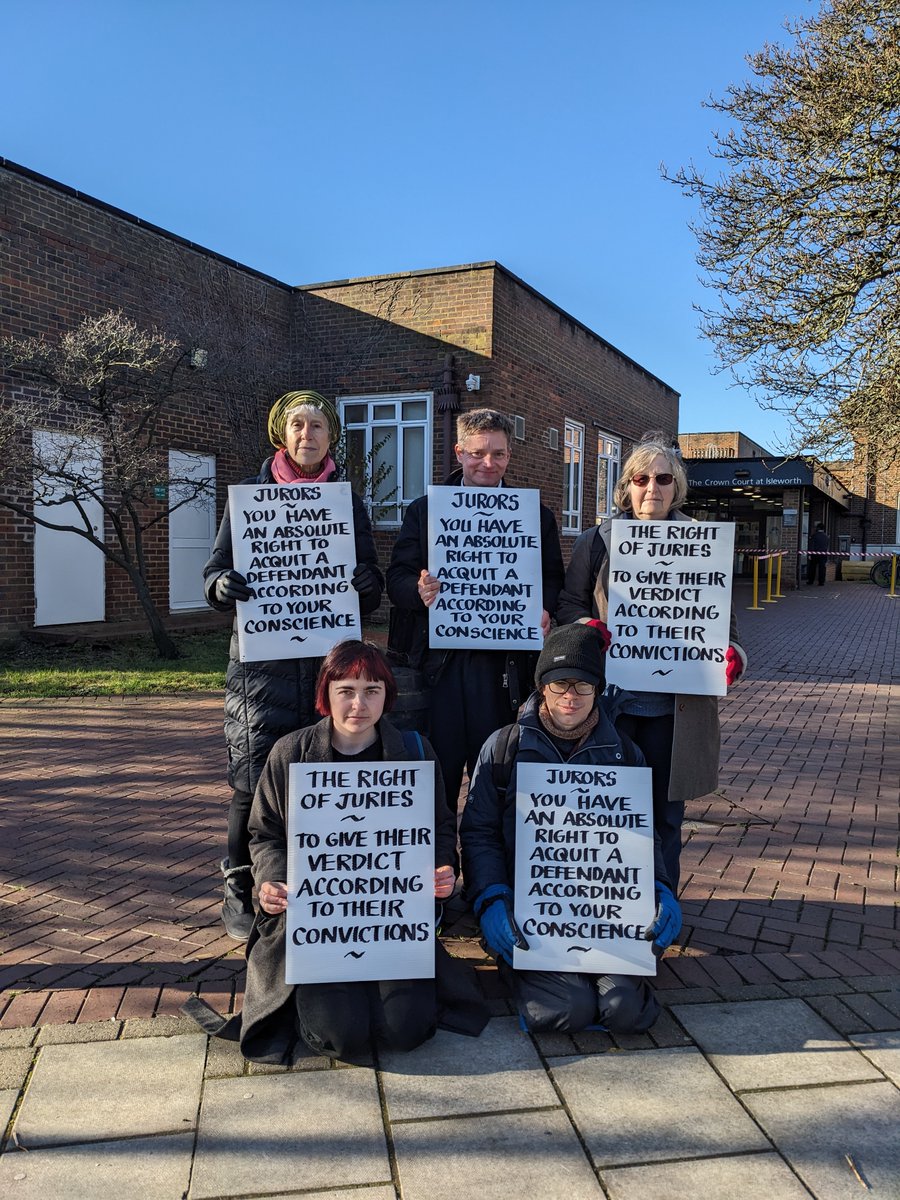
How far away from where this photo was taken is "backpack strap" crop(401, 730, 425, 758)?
2.98 metres

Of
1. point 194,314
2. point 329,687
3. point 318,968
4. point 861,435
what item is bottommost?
point 318,968

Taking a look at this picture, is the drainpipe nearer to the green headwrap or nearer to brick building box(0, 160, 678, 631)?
brick building box(0, 160, 678, 631)

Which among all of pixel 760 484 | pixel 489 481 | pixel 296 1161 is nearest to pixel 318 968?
pixel 296 1161

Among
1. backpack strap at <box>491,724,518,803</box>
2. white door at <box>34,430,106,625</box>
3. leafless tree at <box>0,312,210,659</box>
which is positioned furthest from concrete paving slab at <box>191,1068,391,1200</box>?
white door at <box>34,430,106,625</box>

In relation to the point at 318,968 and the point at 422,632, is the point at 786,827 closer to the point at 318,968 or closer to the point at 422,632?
the point at 422,632

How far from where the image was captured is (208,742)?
6.86 meters

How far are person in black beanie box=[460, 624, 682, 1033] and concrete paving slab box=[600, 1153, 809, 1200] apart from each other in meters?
0.59

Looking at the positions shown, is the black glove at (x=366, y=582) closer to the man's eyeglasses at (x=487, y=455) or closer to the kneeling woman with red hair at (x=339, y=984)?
the kneeling woman with red hair at (x=339, y=984)

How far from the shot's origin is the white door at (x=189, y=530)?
43.1ft

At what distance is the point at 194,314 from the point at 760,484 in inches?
727

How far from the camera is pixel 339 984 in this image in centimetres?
276

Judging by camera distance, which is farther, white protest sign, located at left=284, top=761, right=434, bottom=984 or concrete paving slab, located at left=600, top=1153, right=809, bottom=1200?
white protest sign, located at left=284, top=761, right=434, bottom=984

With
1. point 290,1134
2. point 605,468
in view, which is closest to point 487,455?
point 290,1134

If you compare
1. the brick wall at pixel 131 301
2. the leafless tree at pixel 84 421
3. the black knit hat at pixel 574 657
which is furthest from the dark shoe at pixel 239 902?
the brick wall at pixel 131 301
